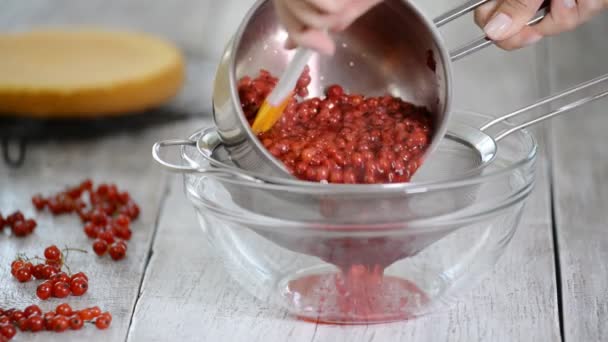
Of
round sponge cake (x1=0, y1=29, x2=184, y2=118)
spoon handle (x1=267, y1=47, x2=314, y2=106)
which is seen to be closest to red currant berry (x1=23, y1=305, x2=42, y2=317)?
spoon handle (x1=267, y1=47, x2=314, y2=106)

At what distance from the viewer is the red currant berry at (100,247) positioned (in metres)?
→ 1.73

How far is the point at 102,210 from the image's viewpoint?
1.93 meters

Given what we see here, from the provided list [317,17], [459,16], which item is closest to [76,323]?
[317,17]

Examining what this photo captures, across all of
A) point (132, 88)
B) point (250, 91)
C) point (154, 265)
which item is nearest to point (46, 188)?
point (132, 88)

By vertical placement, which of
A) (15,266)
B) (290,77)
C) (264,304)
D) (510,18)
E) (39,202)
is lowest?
(39,202)

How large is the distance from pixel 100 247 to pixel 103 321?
29 centimetres

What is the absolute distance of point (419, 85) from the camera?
165 centimetres

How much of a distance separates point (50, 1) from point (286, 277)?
251 centimetres

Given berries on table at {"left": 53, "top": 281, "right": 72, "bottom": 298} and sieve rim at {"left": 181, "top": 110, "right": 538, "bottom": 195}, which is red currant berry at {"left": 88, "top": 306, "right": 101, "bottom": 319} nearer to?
berries on table at {"left": 53, "top": 281, "right": 72, "bottom": 298}

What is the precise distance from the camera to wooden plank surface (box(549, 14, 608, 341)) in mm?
1513

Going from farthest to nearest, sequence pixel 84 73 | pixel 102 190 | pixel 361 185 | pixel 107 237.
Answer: pixel 84 73 → pixel 102 190 → pixel 107 237 → pixel 361 185

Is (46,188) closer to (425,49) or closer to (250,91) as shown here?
(250,91)

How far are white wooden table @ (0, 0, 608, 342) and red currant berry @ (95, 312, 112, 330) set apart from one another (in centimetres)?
1

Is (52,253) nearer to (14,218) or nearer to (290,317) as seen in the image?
(14,218)
